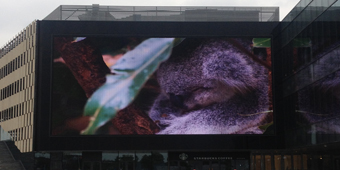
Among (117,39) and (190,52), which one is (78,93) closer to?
(117,39)

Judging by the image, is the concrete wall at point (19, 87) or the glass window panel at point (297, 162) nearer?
the glass window panel at point (297, 162)

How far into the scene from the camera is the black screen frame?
48.0 meters

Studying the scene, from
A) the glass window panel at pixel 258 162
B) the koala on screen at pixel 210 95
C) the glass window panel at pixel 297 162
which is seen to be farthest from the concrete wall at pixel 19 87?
the glass window panel at pixel 297 162

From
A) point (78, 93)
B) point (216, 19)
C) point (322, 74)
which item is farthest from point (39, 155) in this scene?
point (322, 74)

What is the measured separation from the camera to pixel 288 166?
50625mm

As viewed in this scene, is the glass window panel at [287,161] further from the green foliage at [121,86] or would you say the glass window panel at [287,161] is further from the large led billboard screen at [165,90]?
the green foliage at [121,86]

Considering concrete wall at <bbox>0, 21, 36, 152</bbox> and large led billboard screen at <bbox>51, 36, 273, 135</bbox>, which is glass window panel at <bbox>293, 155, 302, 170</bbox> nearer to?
large led billboard screen at <bbox>51, 36, 273, 135</bbox>

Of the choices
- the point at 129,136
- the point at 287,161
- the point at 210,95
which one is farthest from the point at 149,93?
the point at 287,161

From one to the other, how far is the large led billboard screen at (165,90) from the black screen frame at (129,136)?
1.98 feet

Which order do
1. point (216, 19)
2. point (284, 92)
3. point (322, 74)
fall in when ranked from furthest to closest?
point (216, 19) → point (284, 92) → point (322, 74)

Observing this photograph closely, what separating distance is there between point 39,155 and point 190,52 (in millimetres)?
16557

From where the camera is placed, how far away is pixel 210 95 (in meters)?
47.7

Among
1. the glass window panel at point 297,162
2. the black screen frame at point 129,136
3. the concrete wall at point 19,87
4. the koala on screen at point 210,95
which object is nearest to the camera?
the koala on screen at point 210,95

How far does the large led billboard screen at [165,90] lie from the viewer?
47.6 metres
